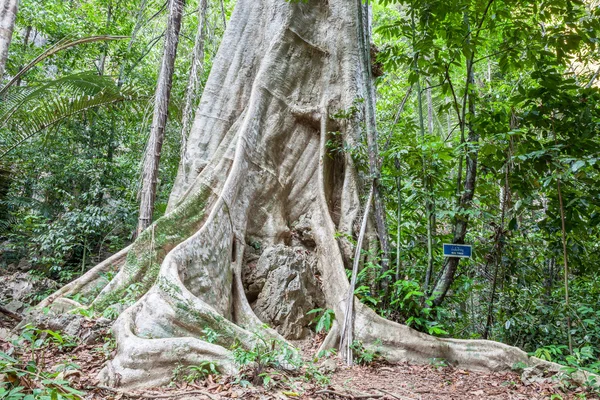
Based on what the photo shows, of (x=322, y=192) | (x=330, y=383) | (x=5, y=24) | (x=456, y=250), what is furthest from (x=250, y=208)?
(x=5, y=24)

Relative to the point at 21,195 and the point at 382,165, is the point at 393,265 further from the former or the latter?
the point at 21,195

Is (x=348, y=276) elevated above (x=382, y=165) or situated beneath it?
situated beneath

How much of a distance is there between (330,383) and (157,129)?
3.60 metres

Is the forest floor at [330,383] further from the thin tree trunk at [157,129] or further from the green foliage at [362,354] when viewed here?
the thin tree trunk at [157,129]

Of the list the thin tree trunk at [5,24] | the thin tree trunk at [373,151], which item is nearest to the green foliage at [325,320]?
the thin tree trunk at [373,151]

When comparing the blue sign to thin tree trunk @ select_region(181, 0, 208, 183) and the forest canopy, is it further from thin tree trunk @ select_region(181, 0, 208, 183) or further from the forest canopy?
thin tree trunk @ select_region(181, 0, 208, 183)

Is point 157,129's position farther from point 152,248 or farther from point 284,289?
point 284,289

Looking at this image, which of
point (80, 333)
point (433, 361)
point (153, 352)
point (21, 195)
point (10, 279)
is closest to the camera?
point (153, 352)

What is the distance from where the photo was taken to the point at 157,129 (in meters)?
4.99

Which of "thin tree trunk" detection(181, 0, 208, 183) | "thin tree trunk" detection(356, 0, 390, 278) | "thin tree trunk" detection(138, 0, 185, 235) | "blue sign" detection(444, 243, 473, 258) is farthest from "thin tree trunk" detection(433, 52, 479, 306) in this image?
"thin tree trunk" detection(138, 0, 185, 235)

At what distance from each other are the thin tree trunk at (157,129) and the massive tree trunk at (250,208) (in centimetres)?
33

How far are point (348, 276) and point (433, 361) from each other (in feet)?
3.82

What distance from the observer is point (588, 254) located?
4.70m

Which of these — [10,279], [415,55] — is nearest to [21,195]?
[10,279]
